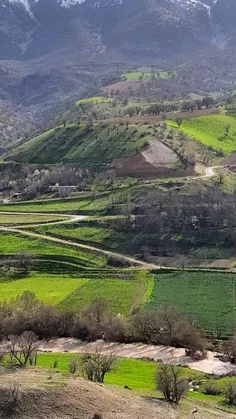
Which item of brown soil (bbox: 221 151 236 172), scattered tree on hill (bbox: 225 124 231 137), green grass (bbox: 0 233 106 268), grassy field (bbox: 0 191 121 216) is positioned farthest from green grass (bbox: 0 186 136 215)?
scattered tree on hill (bbox: 225 124 231 137)

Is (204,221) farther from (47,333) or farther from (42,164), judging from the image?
(42,164)

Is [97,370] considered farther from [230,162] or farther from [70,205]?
[230,162]

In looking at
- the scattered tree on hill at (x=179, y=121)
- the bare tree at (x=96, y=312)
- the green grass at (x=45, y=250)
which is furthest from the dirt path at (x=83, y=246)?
the scattered tree on hill at (x=179, y=121)

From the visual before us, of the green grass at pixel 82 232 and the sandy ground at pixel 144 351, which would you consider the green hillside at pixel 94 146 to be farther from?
the sandy ground at pixel 144 351

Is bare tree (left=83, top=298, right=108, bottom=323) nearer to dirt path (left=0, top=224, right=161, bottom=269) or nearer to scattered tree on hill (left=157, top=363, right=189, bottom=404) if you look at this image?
dirt path (left=0, top=224, right=161, bottom=269)

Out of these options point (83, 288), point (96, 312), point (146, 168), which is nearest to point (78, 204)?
point (146, 168)

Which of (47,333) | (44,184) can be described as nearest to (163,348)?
(47,333)

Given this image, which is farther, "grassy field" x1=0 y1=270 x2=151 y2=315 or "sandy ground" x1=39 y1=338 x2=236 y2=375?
"grassy field" x1=0 y1=270 x2=151 y2=315
